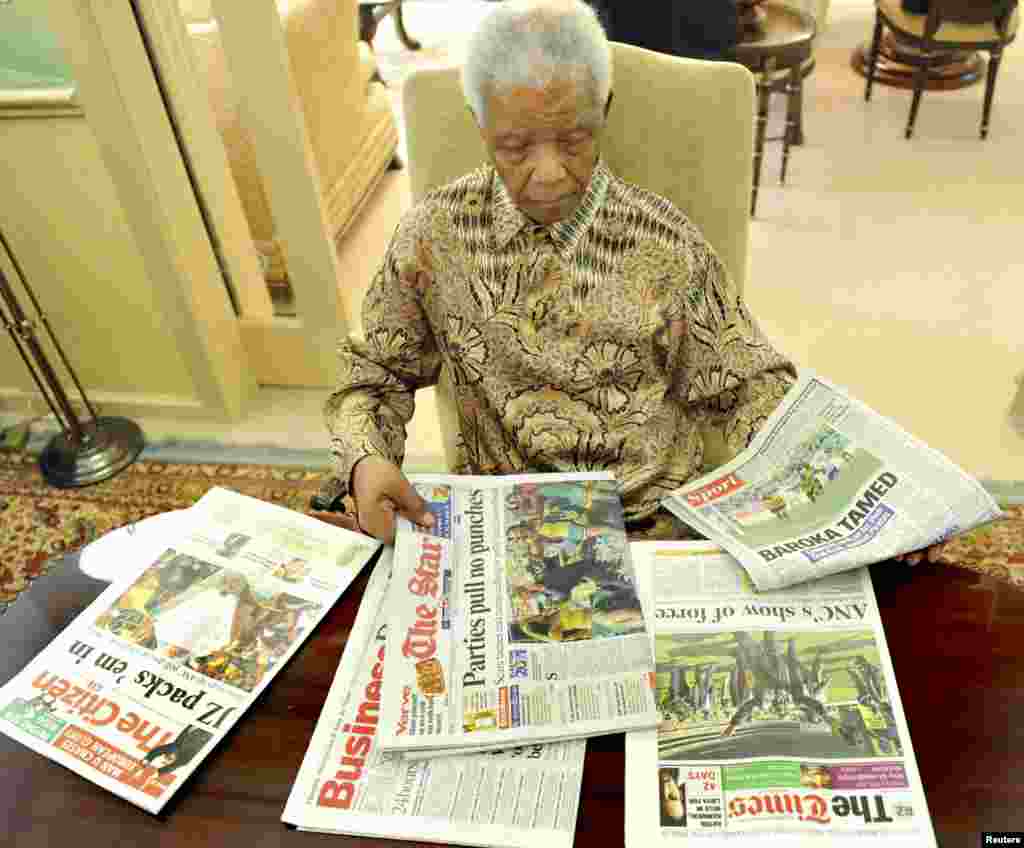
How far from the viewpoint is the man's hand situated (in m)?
0.91

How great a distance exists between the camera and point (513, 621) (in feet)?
2.68

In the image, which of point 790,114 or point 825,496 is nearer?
point 825,496

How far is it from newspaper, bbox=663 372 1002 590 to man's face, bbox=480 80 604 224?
37 centimetres

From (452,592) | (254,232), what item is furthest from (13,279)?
(452,592)

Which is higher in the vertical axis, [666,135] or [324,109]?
[666,135]

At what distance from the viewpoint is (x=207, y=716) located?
2.48 feet

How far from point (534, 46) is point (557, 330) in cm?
33

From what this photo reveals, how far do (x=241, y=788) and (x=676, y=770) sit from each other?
38 cm

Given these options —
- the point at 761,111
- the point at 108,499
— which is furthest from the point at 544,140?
the point at 761,111

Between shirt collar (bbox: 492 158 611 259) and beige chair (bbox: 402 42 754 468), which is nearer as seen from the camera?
shirt collar (bbox: 492 158 611 259)

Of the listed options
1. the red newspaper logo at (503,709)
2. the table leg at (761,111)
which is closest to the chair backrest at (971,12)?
the table leg at (761,111)

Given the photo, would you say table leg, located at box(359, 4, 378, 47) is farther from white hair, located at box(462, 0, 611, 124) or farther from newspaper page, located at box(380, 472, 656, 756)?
newspaper page, located at box(380, 472, 656, 756)

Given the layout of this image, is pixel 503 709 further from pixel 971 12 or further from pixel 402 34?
pixel 402 34

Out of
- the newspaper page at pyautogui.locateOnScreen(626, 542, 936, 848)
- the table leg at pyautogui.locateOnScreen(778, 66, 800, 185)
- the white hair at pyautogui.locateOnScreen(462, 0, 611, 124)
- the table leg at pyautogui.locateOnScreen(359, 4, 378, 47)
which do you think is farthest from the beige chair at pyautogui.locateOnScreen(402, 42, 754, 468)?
the table leg at pyautogui.locateOnScreen(359, 4, 378, 47)
